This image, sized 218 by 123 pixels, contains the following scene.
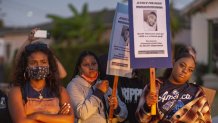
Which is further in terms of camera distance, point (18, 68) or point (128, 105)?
point (128, 105)

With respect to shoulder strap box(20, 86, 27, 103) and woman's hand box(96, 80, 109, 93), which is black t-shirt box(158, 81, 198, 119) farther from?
shoulder strap box(20, 86, 27, 103)

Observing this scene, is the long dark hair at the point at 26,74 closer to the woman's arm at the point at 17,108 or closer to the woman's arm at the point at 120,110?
the woman's arm at the point at 17,108

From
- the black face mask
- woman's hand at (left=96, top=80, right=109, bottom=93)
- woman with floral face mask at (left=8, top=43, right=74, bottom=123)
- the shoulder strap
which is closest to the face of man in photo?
woman's hand at (left=96, top=80, right=109, bottom=93)

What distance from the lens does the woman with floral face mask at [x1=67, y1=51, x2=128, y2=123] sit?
509 centimetres

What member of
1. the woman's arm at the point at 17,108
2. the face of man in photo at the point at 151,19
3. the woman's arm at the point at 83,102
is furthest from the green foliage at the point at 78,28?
the woman's arm at the point at 17,108

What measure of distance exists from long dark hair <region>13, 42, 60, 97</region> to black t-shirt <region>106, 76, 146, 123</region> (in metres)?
0.95

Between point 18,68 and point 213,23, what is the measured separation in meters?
15.7

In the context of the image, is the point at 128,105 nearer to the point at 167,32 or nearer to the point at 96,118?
the point at 96,118

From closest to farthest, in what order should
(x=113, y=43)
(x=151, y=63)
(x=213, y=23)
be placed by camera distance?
(x=151, y=63) < (x=113, y=43) < (x=213, y=23)

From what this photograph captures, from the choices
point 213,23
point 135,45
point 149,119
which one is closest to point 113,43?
point 135,45

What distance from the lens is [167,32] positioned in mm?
5027

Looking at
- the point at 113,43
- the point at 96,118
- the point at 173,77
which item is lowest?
the point at 96,118

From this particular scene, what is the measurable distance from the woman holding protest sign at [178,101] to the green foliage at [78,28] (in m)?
22.1

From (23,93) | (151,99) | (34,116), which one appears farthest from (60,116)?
(151,99)
